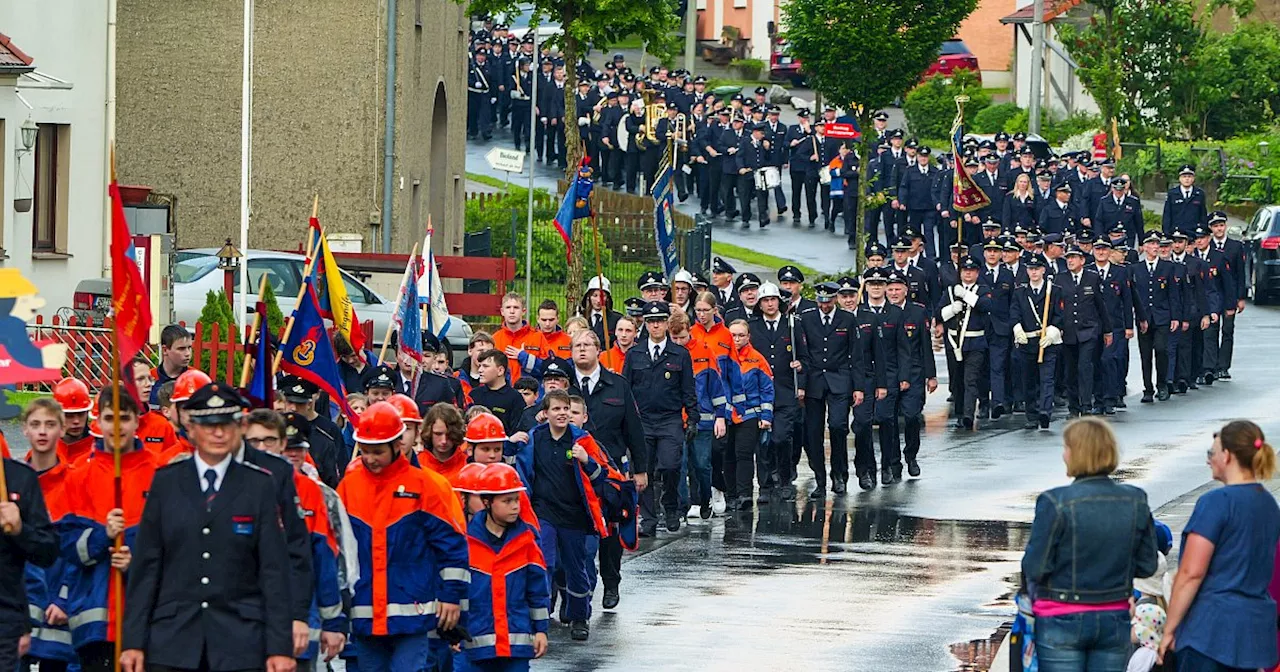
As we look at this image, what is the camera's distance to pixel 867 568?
16.6 metres

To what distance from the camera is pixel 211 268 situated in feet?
88.4

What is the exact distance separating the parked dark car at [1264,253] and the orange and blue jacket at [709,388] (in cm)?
1908

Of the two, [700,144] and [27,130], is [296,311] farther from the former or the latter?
[700,144]

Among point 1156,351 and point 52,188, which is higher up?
point 52,188

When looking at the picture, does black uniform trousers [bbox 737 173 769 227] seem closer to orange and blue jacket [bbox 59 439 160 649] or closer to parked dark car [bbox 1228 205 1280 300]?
parked dark car [bbox 1228 205 1280 300]

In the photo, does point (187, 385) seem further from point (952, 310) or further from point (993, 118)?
point (993, 118)

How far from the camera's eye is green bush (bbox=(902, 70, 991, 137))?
201ft

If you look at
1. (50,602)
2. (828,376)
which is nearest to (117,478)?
(50,602)

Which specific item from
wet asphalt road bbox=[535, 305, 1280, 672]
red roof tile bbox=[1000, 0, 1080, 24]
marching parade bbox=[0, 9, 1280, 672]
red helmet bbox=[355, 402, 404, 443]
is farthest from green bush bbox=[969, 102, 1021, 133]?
red helmet bbox=[355, 402, 404, 443]

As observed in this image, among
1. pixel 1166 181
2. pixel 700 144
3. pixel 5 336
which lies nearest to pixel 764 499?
pixel 5 336

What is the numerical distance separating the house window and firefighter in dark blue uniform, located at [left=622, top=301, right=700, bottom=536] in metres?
12.1

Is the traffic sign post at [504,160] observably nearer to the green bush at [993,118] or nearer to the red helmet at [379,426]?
the red helmet at [379,426]

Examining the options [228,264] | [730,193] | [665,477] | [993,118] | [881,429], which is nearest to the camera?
[665,477]

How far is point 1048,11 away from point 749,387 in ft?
139
